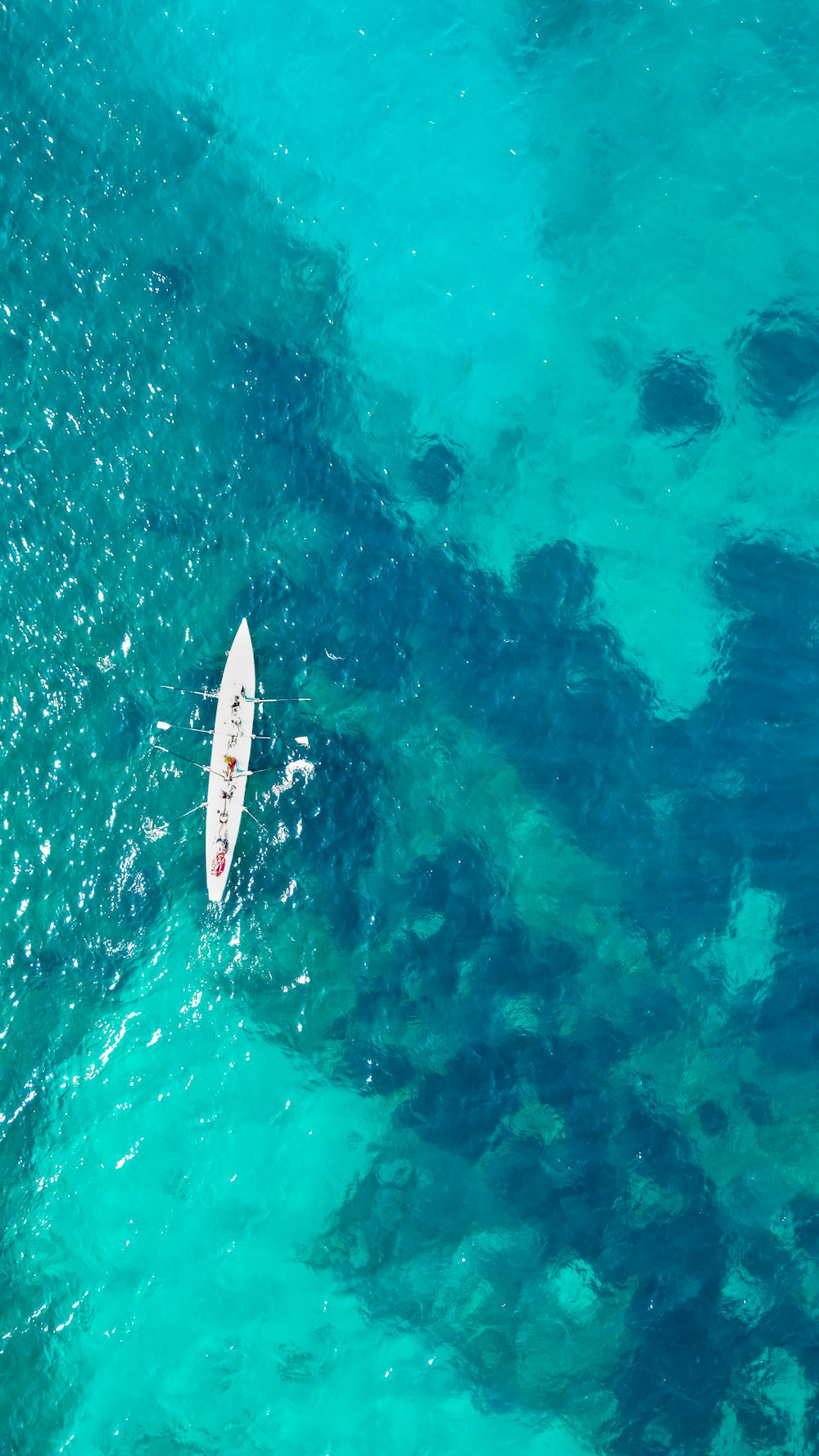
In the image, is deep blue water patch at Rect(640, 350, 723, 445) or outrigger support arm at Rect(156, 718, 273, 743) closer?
outrigger support arm at Rect(156, 718, 273, 743)

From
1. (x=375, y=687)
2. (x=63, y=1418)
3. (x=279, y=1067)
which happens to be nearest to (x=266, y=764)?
(x=375, y=687)

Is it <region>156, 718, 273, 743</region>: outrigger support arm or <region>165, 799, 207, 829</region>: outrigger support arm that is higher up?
<region>156, 718, 273, 743</region>: outrigger support arm

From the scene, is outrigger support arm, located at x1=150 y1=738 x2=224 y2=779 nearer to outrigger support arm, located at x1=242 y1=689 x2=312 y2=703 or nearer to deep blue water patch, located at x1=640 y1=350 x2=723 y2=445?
outrigger support arm, located at x1=242 y1=689 x2=312 y2=703

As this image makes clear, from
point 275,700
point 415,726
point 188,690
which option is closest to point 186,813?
point 188,690

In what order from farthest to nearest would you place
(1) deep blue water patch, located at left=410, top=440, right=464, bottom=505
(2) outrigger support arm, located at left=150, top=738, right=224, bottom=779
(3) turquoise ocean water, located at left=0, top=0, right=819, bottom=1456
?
(1) deep blue water patch, located at left=410, top=440, right=464, bottom=505, (2) outrigger support arm, located at left=150, top=738, right=224, bottom=779, (3) turquoise ocean water, located at left=0, top=0, right=819, bottom=1456

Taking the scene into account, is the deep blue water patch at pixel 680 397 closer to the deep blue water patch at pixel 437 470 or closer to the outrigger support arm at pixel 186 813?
the deep blue water patch at pixel 437 470

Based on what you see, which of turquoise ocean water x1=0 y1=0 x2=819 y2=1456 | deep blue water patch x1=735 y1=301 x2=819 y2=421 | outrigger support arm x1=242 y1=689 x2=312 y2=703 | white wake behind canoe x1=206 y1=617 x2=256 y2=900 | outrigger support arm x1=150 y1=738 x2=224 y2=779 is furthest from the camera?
deep blue water patch x1=735 y1=301 x2=819 y2=421

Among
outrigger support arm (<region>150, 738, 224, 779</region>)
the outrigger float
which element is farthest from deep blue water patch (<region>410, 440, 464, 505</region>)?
outrigger support arm (<region>150, 738, 224, 779</region>)

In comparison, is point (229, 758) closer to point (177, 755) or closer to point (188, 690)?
point (177, 755)

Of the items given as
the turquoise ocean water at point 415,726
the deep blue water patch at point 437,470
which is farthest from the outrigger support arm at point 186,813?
the deep blue water patch at point 437,470
